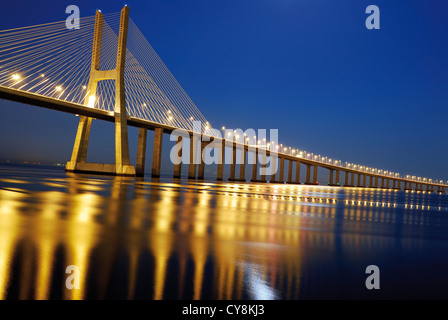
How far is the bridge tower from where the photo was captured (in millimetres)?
49969

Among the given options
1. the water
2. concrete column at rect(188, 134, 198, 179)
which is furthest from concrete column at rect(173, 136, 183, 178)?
the water

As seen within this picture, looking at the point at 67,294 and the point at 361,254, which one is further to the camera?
the point at 361,254

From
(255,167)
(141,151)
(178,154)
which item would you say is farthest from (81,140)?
(255,167)

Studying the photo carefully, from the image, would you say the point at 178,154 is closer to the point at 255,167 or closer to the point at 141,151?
the point at 141,151

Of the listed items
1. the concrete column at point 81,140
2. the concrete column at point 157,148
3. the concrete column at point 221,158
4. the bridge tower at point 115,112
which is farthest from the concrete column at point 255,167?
the concrete column at point 81,140

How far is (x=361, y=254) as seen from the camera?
6.11m

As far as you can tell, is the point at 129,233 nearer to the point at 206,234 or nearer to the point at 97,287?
the point at 206,234

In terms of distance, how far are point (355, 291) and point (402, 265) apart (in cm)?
198

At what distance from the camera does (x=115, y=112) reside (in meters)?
50.2

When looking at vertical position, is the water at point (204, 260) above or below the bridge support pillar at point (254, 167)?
below

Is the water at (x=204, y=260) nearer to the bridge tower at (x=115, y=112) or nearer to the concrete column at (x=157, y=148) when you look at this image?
the bridge tower at (x=115, y=112)

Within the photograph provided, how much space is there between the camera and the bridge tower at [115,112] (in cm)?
4997

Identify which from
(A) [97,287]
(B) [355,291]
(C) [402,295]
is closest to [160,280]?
(A) [97,287]
